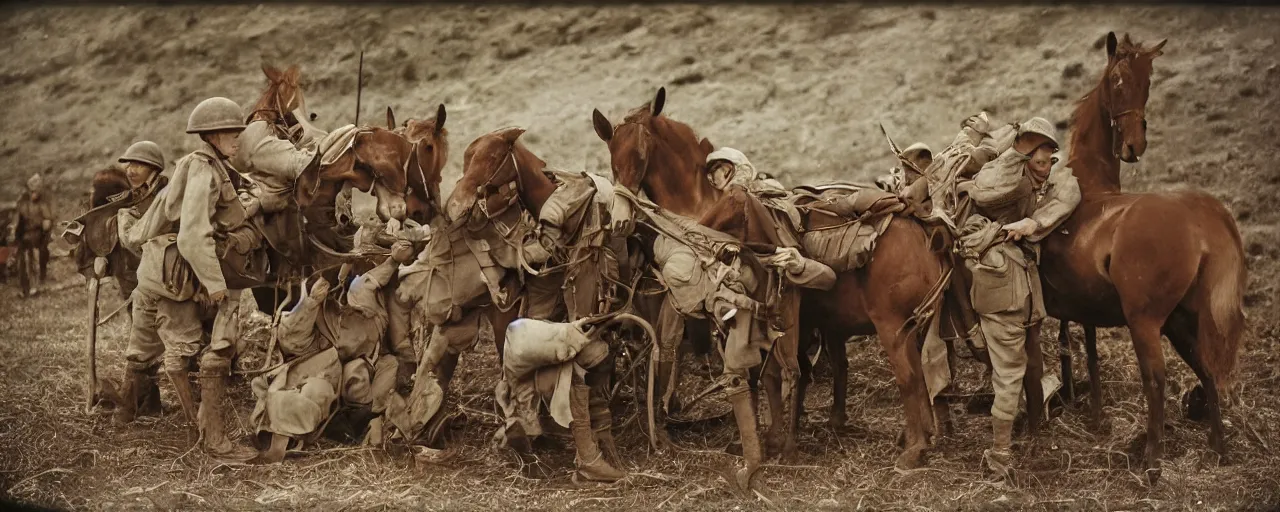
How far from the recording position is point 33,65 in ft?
48.5

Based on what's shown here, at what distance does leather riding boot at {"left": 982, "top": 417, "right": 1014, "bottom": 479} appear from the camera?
25.7 ft

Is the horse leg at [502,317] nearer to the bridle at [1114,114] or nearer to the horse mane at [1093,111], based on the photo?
the horse mane at [1093,111]

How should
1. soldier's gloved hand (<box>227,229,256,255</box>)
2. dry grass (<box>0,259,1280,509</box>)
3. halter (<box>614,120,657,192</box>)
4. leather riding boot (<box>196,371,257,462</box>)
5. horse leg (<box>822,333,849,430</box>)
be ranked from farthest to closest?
1. horse leg (<box>822,333,849,430</box>)
2. soldier's gloved hand (<box>227,229,256,255</box>)
3. leather riding boot (<box>196,371,257,462</box>)
4. halter (<box>614,120,657,192</box>)
5. dry grass (<box>0,259,1280,509</box>)

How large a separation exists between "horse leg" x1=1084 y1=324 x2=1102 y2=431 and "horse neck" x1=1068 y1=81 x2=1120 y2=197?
3.17 ft

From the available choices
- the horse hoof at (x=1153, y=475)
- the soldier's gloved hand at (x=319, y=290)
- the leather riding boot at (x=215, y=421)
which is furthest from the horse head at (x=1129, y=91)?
the leather riding boot at (x=215, y=421)

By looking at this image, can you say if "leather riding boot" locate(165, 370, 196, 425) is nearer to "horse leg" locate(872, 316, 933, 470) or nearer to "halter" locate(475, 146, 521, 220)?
"halter" locate(475, 146, 521, 220)

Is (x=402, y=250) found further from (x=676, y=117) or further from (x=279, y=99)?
(x=676, y=117)

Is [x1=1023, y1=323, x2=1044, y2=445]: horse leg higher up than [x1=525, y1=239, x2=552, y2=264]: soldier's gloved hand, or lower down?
lower down

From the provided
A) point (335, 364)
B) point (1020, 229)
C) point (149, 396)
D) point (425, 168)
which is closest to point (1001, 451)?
point (1020, 229)

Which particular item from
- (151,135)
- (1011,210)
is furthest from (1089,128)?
(151,135)

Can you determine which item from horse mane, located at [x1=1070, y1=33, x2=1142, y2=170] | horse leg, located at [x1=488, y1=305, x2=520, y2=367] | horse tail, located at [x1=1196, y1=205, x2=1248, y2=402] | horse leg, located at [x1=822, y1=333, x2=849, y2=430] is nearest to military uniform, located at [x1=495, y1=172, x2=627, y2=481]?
horse leg, located at [x1=488, y1=305, x2=520, y2=367]

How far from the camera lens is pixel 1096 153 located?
8.53m

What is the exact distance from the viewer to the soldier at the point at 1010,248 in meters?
8.02

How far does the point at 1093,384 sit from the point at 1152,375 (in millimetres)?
1034
